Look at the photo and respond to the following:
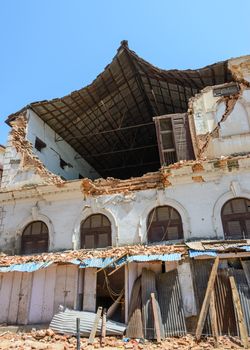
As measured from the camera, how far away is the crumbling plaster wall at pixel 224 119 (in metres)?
13.5

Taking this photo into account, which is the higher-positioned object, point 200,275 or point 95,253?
point 95,253

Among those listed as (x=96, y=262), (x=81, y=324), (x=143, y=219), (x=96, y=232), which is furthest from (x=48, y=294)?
(x=143, y=219)

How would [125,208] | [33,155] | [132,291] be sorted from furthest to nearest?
[33,155] → [125,208] → [132,291]

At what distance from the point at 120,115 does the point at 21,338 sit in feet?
44.8

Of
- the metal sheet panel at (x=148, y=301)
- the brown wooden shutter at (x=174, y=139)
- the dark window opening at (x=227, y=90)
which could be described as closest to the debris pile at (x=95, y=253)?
the metal sheet panel at (x=148, y=301)

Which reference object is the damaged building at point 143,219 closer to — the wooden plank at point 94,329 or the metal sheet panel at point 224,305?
the metal sheet panel at point 224,305

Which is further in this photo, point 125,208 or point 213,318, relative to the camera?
point 125,208

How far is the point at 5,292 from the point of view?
40.7ft

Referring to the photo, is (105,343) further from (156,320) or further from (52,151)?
(52,151)

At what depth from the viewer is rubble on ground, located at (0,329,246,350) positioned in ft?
28.3

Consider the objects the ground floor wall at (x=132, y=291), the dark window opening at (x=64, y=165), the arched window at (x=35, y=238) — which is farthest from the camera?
the dark window opening at (x=64, y=165)

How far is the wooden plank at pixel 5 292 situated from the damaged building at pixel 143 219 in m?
0.05

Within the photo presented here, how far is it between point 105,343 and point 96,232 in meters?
4.92

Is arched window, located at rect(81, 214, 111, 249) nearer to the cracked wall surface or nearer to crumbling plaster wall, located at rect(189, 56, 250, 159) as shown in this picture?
the cracked wall surface
